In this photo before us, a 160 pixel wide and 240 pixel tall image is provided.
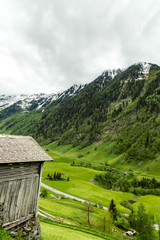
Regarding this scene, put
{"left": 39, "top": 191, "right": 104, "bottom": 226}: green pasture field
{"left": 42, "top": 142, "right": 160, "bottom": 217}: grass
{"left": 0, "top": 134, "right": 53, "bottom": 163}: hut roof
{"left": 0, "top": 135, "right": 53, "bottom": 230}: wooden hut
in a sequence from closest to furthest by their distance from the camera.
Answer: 1. {"left": 0, "top": 135, "right": 53, "bottom": 230}: wooden hut
2. {"left": 0, "top": 134, "right": 53, "bottom": 163}: hut roof
3. {"left": 39, "top": 191, "right": 104, "bottom": 226}: green pasture field
4. {"left": 42, "top": 142, "right": 160, "bottom": 217}: grass

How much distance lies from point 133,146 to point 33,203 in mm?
153017

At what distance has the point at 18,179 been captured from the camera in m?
14.7

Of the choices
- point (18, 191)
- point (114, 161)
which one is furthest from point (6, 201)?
point (114, 161)

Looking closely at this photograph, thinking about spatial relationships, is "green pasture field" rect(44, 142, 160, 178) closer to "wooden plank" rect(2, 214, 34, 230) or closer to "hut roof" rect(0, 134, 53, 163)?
"wooden plank" rect(2, 214, 34, 230)

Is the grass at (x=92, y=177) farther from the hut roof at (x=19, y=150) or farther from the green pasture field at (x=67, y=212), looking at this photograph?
the hut roof at (x=19, y=150)

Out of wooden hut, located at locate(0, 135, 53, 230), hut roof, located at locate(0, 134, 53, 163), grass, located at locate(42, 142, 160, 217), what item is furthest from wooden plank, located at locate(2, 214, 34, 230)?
grass, located at locate(42, 142, 160, 217)

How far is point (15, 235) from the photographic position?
13.9 metres

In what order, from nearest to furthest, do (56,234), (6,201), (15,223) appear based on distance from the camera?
(6,201), (15,223), (56,234)

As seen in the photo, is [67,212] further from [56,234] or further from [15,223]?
[15,223]

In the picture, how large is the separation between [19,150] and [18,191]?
399 cm

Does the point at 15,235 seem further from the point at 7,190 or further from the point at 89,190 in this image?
the point at 89,190

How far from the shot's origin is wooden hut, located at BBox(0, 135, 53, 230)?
13516mm

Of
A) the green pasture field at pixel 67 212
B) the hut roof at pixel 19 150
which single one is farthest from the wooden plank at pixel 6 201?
the green pasture field at pixel 67 212

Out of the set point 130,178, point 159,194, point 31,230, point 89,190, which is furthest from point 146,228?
point 130,178
